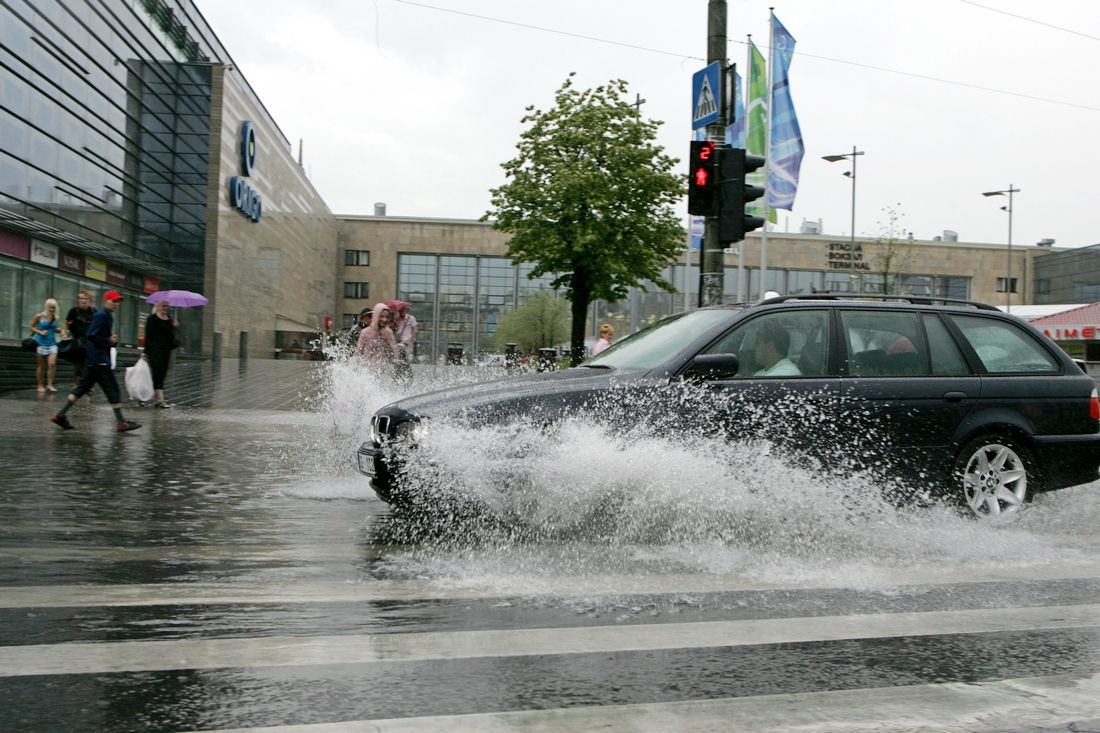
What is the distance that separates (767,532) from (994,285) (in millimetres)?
81145

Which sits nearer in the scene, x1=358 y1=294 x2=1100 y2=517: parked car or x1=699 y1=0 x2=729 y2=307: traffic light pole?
x1=358 y1=294 x2=1100 y2=517: parked car

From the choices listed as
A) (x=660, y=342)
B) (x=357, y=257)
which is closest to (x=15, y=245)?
(x=660, y=342)

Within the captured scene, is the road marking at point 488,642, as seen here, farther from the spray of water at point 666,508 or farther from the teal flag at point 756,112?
the teal flag at point 756,112

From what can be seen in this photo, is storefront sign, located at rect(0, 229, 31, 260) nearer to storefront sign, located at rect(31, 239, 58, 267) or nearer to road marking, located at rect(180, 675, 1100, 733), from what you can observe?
storefront sign, located at rect(31, 239, 58, 267)

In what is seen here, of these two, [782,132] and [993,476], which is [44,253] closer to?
[782,132]

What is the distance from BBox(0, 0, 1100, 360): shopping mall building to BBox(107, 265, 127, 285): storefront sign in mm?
70

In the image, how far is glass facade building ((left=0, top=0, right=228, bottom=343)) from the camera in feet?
81.7

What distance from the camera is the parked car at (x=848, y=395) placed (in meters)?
5.97

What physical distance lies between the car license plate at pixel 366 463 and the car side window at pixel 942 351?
3.71 metres

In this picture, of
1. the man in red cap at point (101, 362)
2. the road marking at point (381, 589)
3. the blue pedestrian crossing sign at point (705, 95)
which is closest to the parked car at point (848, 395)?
the road marking at point (381, 589)

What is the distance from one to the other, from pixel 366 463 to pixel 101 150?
30.3 m

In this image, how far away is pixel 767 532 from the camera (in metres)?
6.16

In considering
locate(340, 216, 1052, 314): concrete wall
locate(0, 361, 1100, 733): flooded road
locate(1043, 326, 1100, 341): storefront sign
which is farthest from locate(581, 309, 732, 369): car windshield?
locate(340, 216, 1052, 314): concrete wall

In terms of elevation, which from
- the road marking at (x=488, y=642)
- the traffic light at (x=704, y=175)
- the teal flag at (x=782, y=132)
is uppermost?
the teal flag at (x=782, y=132)
